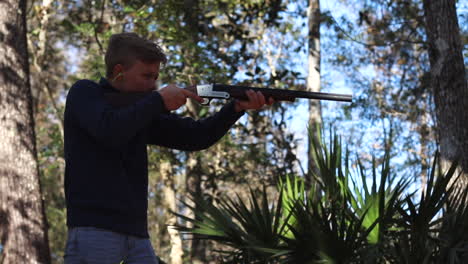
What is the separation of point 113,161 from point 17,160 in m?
4.18

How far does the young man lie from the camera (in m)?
2.73

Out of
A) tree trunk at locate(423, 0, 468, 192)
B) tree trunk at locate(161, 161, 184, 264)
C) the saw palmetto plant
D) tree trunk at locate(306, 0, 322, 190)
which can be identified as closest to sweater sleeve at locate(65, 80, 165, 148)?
the saw palmetto plant

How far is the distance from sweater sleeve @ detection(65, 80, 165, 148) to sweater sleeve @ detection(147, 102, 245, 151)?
46 centimetres

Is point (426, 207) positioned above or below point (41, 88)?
below

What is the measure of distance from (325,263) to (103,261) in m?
2.88

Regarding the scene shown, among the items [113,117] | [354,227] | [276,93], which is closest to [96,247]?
[113,117]

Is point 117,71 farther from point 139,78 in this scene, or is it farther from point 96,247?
point 96,247

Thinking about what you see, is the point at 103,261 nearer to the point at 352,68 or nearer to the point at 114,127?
the point at 114,127

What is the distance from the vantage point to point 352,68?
78.5ft

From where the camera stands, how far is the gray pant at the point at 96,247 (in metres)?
2.73

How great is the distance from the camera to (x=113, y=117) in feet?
8.87

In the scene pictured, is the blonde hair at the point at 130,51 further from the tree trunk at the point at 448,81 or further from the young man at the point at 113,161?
the tree trunk at the point at 448,81

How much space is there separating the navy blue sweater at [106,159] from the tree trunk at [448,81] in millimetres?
5920

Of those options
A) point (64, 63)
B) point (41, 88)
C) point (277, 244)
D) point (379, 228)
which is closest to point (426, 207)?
point (379, 228)
